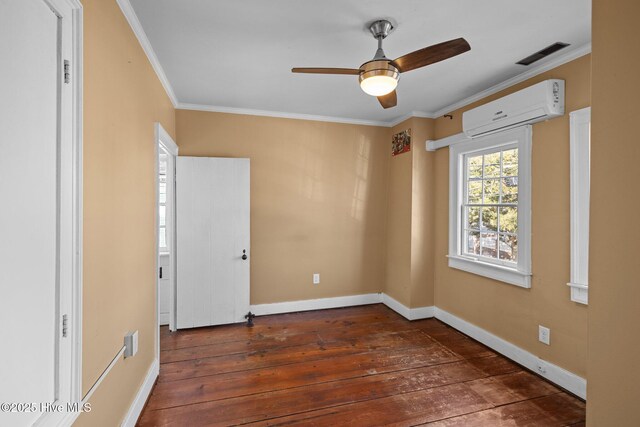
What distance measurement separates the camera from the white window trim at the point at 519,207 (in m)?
2.66

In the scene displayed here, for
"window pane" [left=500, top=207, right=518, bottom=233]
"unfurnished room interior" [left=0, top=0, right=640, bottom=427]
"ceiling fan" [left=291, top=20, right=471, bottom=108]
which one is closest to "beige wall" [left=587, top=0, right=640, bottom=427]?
"unfurnished room interior" [left=0, top=0, right=640, bottom=427]

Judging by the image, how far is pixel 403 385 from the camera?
7.85 feet

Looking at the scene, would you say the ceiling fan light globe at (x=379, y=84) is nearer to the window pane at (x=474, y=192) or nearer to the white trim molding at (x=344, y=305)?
the window pane at (x=474, y=192)

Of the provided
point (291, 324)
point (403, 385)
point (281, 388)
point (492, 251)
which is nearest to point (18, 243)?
point (281, 388)

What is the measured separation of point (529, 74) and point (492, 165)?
87 centimetres

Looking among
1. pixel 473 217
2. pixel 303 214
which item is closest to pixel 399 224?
pixel 473 217

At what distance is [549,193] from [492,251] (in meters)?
0.86

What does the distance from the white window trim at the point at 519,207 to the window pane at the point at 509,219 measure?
100mm

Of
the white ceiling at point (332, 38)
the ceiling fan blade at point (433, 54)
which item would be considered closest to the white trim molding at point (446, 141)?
the white ceiling at point (332, 38)

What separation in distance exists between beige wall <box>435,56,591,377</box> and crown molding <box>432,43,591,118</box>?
0.04 m

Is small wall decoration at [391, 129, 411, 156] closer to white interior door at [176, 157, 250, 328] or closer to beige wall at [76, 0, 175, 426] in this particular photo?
white interior door at [176, 157, 250, 328]

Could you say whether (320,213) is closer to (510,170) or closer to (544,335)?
(510,170)

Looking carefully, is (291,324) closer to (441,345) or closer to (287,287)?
(287,287)

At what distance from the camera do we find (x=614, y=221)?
2.84 feet
